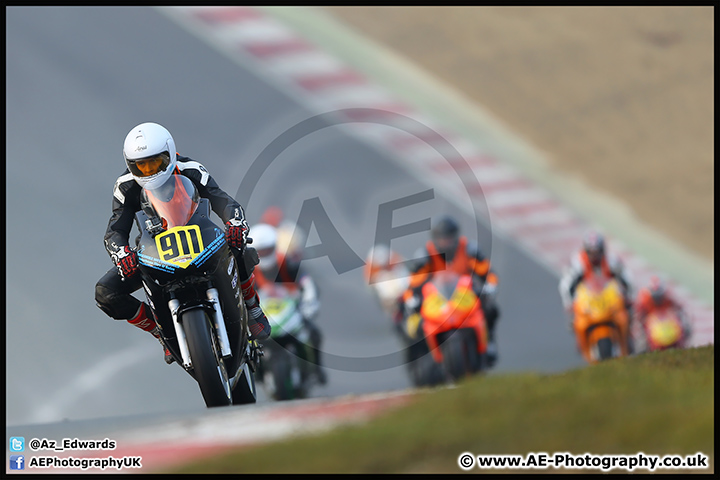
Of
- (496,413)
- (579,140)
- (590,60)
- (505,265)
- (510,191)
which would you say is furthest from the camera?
(590,60)

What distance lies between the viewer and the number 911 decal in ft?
18.9

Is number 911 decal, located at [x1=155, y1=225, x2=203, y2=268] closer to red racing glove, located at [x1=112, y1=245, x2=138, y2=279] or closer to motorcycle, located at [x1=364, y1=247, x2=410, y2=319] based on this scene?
red racing glove, located at [x1=112, y1=245, x2=138, y2=279]

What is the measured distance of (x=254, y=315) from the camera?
6.68 m

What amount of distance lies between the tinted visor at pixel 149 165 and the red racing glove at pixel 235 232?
1.74 feet

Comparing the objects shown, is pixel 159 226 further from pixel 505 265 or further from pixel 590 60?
pixel 590 60

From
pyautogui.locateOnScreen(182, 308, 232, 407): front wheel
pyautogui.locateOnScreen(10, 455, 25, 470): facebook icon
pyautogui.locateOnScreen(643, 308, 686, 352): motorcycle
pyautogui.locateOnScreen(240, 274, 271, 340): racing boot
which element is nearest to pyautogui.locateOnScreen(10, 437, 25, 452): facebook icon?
pyautogui.locateOnScreen(10, 455, 25, 470): facebook icon

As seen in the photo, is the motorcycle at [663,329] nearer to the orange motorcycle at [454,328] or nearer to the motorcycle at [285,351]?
the orange motorcycle at [454,328]

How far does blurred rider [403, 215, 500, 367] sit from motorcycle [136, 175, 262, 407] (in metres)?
3.00

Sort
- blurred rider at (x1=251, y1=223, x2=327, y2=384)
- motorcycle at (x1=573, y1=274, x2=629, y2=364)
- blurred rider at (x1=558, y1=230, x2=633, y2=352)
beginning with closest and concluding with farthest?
blurred rider at (x1=251, y1=223, x2=327, y2=384)
motorcycle at (x1=573, y1=274, x2=629, y2=364)
blurred rider at (x1=558, y1=230, x2=633, y2=352)

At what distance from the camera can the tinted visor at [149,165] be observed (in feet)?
19.0

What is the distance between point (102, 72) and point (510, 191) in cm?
620

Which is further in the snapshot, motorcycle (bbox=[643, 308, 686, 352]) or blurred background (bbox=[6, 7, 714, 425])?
blurred background (bbox=[6, 7, 714, 425])

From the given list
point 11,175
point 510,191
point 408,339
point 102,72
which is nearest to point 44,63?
point 102,72

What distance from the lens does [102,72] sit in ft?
46.9
